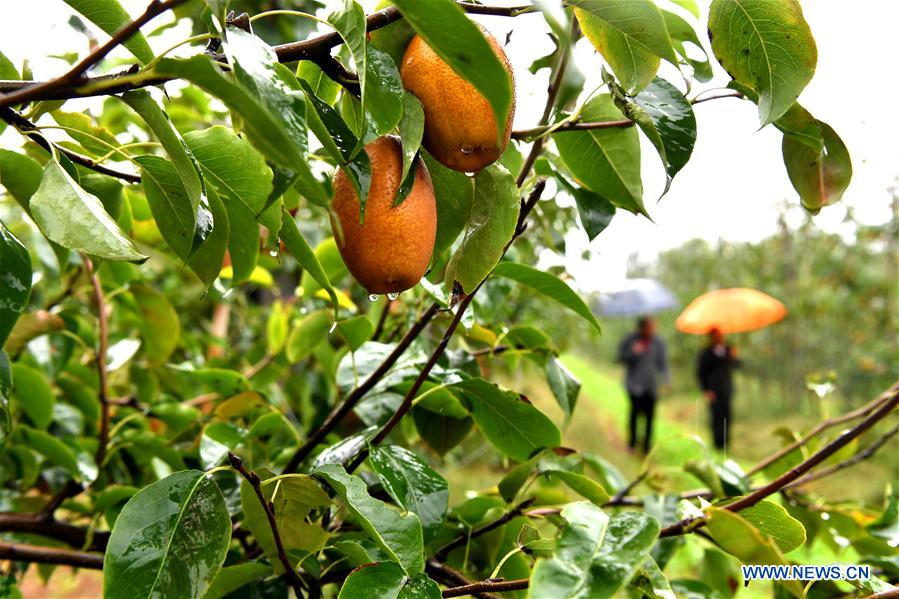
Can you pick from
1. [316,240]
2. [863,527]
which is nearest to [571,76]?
[863,527]

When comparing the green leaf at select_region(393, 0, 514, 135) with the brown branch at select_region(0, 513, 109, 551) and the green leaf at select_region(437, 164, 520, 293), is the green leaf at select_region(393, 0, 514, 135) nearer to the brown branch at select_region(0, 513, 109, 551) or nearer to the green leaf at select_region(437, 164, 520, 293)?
the green leaf at select_region(437, 164, 520, 293)

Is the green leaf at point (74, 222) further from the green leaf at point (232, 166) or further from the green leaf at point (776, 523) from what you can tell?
the green leaf at point (776, 523)

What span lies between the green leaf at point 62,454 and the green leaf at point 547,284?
649 mm

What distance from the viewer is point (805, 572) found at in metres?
0.73

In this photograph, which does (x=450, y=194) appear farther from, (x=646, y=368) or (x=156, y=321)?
(x=646, y=368)

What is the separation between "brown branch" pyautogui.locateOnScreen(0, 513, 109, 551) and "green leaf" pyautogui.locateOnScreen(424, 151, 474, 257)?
0.62 metres

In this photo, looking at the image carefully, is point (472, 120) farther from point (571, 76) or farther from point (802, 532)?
point (802, 532)

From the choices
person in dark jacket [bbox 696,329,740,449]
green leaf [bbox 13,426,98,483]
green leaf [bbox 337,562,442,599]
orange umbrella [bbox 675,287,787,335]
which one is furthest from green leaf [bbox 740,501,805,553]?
person in dark jacket [bbox 696,329,740,449]

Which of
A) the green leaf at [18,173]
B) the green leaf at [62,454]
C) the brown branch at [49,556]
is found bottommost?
the green leaf at [62,454]

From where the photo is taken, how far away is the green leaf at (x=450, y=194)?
59cm

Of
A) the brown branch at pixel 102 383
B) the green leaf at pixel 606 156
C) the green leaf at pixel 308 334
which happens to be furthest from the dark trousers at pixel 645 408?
the green leaf at pixel 606 156

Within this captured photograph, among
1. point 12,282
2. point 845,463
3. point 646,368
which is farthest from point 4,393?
point 646,368

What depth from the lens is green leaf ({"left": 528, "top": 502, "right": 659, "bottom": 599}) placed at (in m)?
0.43

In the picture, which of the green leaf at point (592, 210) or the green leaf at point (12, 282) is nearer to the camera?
the green leaf at point (12, 282)
